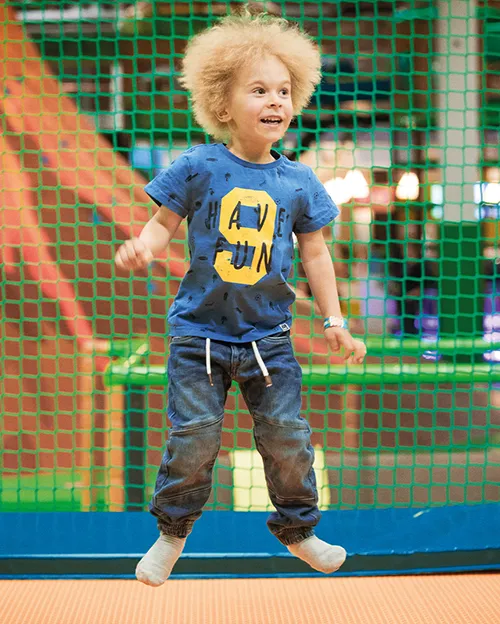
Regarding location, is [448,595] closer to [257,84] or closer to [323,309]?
[323,309]

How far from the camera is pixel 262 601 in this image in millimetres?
2537

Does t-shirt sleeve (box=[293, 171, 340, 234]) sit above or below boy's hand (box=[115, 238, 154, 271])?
above

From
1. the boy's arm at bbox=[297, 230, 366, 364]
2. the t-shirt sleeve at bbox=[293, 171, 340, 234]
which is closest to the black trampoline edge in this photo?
the boy's arm at bbox=[297, 230, 366, 364]

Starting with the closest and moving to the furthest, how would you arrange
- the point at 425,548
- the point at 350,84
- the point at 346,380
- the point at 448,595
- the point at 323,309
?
the point at 323,309 → the point at 448,595 → the point at 425,548 → the point at 346,380 → the point at 350,84

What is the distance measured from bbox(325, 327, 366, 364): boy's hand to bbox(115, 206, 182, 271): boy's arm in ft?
1.34

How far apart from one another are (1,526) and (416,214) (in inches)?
119

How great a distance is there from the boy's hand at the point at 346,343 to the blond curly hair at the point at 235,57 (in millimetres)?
494

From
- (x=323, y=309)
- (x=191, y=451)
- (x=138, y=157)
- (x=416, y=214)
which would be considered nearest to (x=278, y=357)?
(x=323, y=309)

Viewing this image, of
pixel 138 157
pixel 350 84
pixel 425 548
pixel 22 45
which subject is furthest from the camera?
pixel 350 84

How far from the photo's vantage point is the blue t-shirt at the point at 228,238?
1.71 m

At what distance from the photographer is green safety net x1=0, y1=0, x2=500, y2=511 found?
122 inches

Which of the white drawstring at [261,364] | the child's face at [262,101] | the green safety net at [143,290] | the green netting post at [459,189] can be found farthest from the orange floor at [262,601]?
the child's face at [262,101]

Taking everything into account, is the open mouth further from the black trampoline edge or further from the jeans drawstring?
the black trampoline edge

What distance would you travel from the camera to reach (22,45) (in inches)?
132
